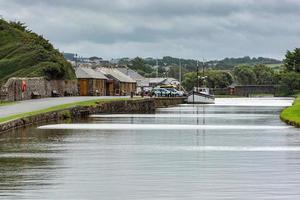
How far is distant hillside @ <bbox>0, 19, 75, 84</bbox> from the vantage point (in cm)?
10850

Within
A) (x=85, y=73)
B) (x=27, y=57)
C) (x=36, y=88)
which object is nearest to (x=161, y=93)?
(x=85, y=73)

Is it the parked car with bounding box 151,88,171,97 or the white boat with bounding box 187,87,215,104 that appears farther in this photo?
the white boat with bounding box 187,87,215,104

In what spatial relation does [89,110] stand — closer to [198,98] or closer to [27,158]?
[27,158]

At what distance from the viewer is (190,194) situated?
23.9m

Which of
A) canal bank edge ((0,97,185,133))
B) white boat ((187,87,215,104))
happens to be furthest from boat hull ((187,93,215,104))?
canal bank edge ((0,97,185,133))

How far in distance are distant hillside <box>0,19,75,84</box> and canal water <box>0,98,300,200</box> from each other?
56.2 m

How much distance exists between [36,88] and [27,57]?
64.0ft

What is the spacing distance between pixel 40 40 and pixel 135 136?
80289 mm

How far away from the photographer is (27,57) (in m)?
116

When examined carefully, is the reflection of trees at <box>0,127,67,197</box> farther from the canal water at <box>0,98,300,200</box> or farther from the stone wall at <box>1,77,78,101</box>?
the stone wall at <box>1,77,78,101</box>

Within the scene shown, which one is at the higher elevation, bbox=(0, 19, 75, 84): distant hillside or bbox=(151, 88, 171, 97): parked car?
bbox=(0, 19, 75, 84): distant hillside

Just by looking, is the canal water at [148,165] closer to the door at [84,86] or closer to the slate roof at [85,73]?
the door at [84,86]

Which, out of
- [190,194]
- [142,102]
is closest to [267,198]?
[190,194]

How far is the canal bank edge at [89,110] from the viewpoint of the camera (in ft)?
182
